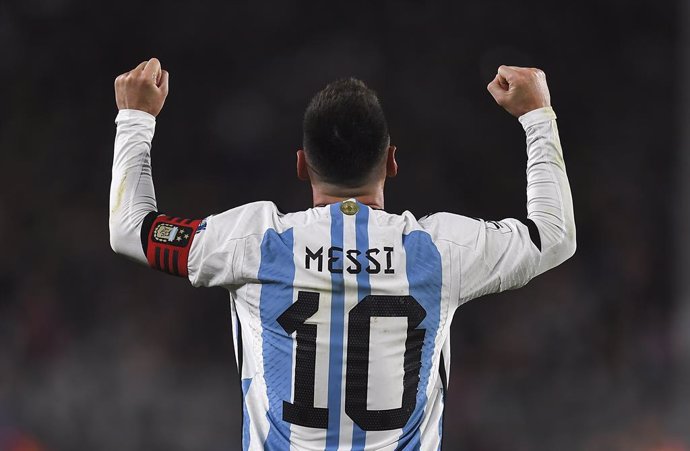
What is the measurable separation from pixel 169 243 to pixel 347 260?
340 mm

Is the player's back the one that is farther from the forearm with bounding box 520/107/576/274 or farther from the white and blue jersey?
the forearm with bounding box 520/107/576/274

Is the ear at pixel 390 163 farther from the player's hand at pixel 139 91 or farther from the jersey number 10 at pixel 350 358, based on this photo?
the player's hand at pixel 139 91

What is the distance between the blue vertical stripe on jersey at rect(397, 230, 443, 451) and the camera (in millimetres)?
1737

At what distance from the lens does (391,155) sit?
6.07 ft

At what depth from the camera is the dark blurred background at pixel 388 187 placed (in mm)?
6871

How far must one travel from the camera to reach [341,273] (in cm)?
172

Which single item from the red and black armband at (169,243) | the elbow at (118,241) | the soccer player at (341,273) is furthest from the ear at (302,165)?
the elbow at (118,241)

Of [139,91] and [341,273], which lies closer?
[341,273]

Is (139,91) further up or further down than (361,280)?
further up

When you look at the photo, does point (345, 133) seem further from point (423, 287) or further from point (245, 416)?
point (245, 416)

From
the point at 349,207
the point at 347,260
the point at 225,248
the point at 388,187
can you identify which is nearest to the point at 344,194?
the point at 349,207
